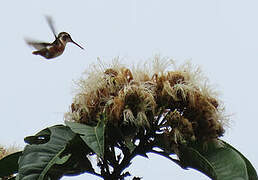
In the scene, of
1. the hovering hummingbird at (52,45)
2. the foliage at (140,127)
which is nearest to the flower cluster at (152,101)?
the foliage at (140,127)

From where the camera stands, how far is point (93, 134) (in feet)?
6.69

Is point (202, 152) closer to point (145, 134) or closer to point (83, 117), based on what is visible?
point (145, 134)

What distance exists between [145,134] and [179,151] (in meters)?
0.17

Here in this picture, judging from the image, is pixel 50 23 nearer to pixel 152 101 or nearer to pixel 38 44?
pixel 38 44

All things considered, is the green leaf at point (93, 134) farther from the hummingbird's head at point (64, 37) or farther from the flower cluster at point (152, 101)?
the hummingbird's head at point (64, 37)

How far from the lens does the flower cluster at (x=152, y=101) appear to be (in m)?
2.17

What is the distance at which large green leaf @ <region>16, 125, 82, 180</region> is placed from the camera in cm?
192

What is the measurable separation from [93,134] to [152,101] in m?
0.32

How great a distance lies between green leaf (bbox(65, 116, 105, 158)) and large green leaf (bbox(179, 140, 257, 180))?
0.40 metres

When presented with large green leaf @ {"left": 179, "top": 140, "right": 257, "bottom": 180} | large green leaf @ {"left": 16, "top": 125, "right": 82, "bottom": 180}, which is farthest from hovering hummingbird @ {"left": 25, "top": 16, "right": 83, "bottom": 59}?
large green leaf @ {"left": 179, "top": 140, "right": 257, "bottom": 180}

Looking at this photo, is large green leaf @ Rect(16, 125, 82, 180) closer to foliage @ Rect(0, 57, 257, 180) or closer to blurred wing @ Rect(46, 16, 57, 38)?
foliage @ Rect(0, 57, 257, 180)

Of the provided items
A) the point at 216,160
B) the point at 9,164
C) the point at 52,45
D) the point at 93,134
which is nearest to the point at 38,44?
the point at 52,45

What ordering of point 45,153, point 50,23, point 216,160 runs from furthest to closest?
point 50,23, point 216,160, point 45,153

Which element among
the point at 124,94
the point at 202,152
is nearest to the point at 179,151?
the point at 202,152
